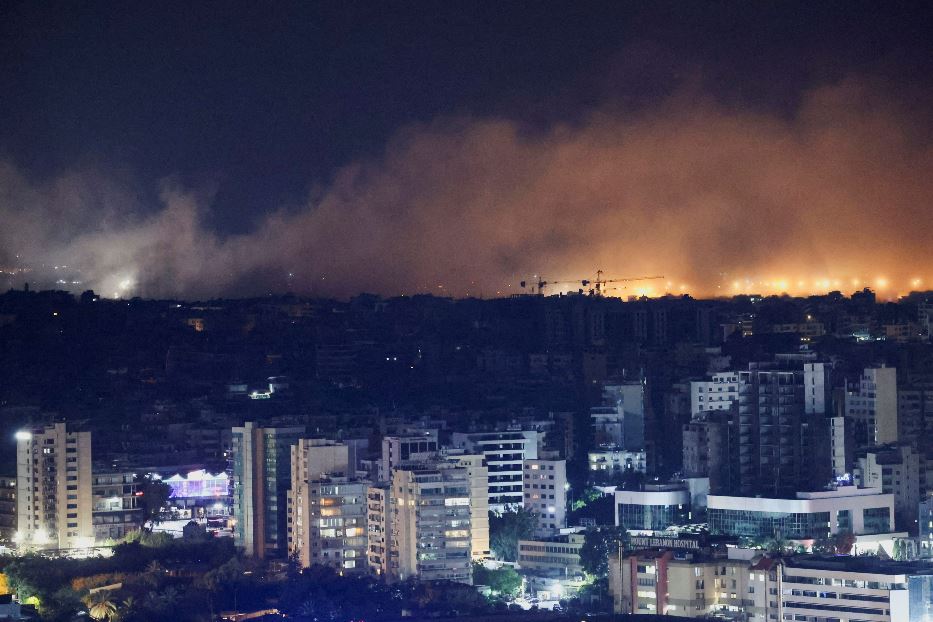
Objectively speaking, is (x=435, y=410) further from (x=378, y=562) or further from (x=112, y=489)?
(x=378, y=562)

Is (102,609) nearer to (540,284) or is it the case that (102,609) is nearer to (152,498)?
(152,498)

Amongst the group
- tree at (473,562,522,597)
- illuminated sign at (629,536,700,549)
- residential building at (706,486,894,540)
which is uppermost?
residential building at (706,486,894,540)

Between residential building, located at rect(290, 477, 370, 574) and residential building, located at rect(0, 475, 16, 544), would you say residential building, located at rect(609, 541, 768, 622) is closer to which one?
residential building, located at rect(290, 477, 370, 574)

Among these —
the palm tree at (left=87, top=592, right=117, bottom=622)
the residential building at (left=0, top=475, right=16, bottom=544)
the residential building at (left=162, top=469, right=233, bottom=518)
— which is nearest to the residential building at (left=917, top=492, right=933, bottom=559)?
the palm tree at (left=87, top=592, right=117, bottom=622)

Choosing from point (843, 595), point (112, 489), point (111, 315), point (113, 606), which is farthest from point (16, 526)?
point (111, 315)

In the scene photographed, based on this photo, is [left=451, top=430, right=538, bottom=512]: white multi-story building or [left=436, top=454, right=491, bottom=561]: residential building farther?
[left=451, top=430, right=538, bottom=512]: white multi-story building

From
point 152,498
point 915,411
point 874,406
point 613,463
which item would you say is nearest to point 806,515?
point 874,406

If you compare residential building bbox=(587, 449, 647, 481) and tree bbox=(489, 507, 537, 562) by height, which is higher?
residential building bbox=(587, 449, 647, 481)
